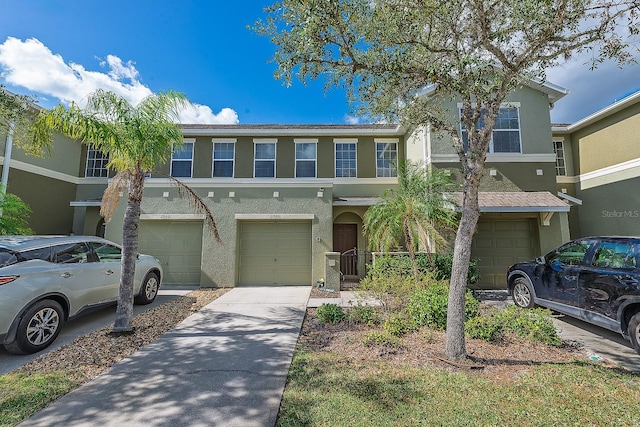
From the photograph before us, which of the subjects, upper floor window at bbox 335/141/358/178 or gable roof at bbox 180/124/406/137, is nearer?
gable roof at bbox 180/124/406/137

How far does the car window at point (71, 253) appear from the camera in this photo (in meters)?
5.50

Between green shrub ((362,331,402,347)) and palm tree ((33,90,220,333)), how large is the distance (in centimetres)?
450

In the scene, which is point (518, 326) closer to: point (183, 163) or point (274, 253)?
point (274, 253)

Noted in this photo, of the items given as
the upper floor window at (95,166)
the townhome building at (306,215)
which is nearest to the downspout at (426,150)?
the townhome building at (306,215)

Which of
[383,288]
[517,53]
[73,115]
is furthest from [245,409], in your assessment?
[517,53]

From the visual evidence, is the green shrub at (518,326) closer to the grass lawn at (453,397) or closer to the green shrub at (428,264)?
the grass lawn at (453,397)

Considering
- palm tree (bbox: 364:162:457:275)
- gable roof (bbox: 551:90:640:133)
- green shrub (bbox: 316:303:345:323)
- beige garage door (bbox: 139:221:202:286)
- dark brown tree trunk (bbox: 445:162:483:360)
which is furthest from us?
gable roof (bbox: 551:90:640:133)

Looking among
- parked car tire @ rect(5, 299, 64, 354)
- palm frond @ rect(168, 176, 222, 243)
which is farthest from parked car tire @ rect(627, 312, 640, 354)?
parked car tire @ rect(5, 299, 64, 354)

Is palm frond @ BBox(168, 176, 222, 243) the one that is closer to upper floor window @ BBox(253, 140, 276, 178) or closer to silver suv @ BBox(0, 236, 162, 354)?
silver suv @ BBox(0, 236, 162, 354)

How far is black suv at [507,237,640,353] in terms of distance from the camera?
4746 mm

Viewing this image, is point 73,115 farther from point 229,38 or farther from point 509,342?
point 509,342

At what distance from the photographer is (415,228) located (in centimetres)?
832

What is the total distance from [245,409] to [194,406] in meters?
0.59

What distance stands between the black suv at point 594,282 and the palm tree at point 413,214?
7.76 feet
